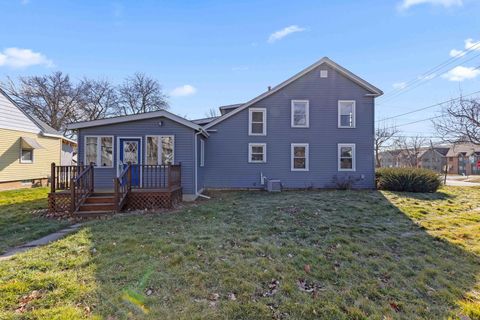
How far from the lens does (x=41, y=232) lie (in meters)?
6.08

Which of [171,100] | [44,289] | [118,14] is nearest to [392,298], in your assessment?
[44,289]

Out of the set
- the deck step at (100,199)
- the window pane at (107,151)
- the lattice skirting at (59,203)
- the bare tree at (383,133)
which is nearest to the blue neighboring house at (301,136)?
the window pane at (107,151)

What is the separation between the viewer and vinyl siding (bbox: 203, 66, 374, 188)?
14.1 metres

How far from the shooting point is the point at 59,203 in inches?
336

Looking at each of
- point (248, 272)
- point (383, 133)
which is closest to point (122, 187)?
point (248, 272)

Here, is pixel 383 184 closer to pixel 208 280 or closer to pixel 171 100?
pixel 208 280

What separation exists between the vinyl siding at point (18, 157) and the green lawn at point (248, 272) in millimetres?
11780

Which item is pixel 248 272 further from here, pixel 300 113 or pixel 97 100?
pixel 97 100

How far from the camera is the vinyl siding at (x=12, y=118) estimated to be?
1419 cm

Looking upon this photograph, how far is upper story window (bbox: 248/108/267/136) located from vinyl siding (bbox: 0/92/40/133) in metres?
13.4

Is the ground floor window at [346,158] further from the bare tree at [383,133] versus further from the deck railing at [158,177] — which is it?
the bare tree at [383,133]

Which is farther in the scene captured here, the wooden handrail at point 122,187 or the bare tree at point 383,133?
the bare tree at point 383,133

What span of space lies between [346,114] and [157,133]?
1000cm

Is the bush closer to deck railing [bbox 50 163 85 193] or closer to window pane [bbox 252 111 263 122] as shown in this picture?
window pane [bbox 252 111 263 122]
